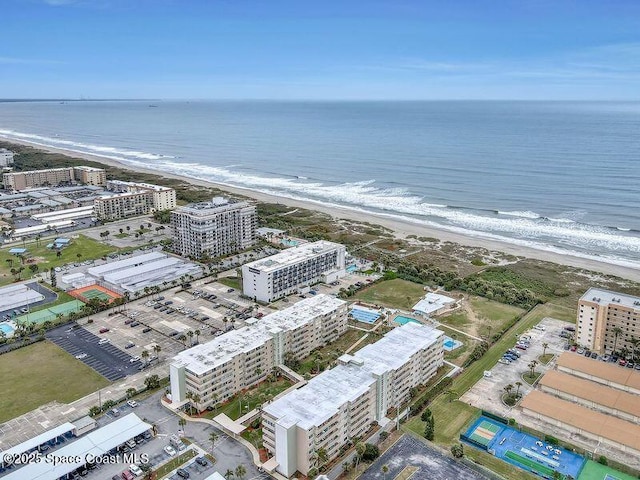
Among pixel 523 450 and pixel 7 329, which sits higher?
pixel 7 329

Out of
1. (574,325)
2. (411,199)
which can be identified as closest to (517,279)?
(574,325)

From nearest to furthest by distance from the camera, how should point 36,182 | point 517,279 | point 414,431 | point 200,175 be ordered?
point 414,431
point 517,279
point 36,182
point 200,175

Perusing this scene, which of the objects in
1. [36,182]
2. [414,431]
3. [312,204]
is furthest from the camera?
[36,182]

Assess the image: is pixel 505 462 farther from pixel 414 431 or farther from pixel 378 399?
pixel 378 399

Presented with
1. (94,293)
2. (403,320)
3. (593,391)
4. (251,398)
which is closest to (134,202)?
(94,293)

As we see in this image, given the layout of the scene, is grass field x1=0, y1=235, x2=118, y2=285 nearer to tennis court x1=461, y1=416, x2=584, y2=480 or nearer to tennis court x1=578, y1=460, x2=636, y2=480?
tennis court x1=461, y1=416, x2=584, y2=480

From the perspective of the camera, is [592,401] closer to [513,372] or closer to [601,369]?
[601,369]
